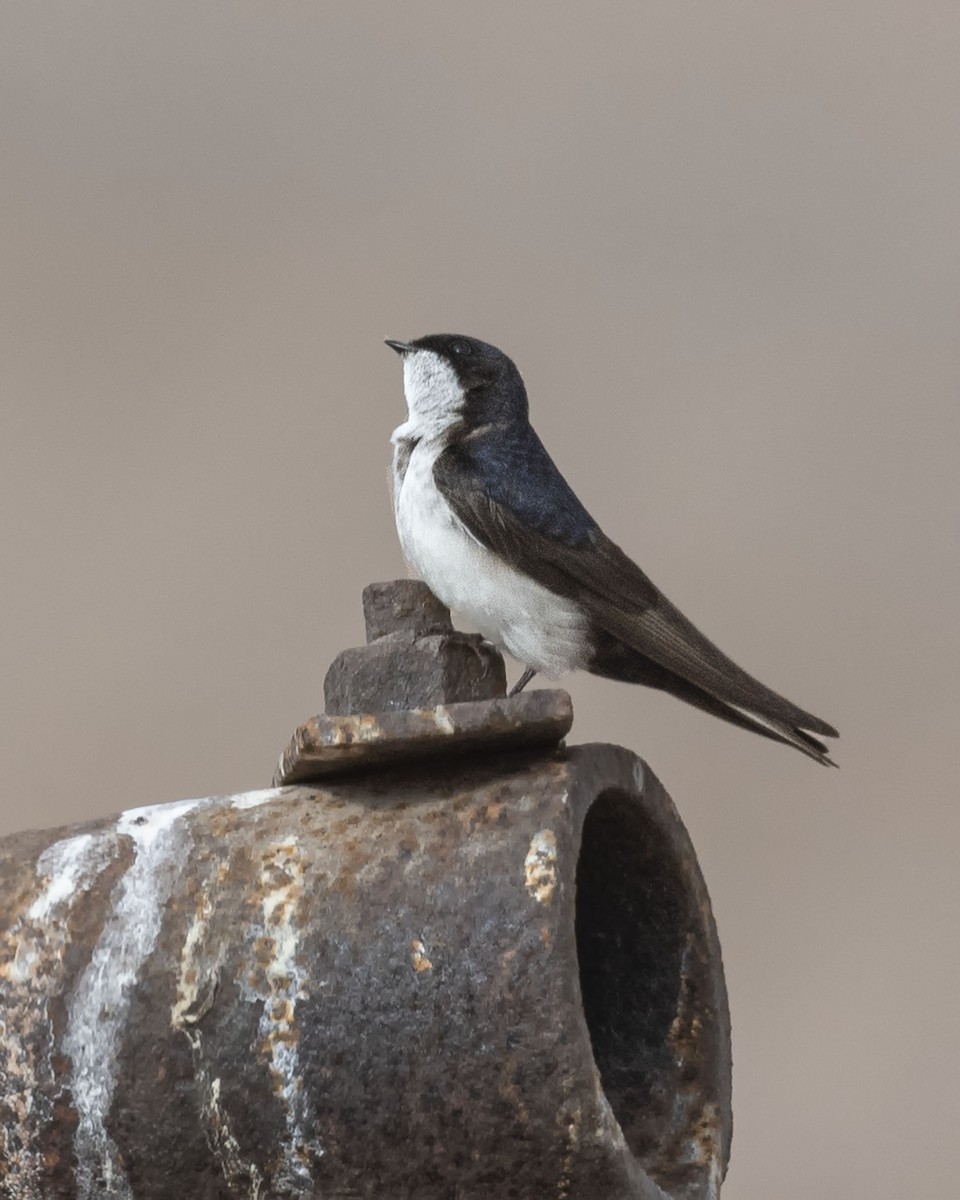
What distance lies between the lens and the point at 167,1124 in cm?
125

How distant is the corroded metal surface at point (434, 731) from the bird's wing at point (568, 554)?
0.49m

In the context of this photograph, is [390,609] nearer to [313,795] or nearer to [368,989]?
[313,795]

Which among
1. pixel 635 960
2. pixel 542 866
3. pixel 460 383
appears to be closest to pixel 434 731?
pixel 542 866

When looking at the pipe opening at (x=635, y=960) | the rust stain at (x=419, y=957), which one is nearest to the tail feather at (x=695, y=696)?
the pipe opening at (x=635, y=960)

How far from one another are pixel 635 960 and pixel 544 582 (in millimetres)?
480

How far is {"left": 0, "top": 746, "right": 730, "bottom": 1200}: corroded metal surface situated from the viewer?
1.21 metres

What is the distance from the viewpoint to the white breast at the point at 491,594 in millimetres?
1841

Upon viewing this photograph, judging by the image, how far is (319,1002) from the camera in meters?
1.25

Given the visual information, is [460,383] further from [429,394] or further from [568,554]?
[568,554]

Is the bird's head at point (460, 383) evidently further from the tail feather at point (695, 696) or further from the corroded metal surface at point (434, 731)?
the corroded metal surface at point (434, 731)

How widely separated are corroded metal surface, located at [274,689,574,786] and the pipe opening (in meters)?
0.14

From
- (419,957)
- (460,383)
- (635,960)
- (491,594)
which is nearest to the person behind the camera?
(419,957)

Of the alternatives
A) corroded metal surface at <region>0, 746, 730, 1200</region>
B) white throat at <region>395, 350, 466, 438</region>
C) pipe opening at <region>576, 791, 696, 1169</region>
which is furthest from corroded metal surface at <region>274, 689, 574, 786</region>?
white throat at <region>395, 350, 466, 438</region>

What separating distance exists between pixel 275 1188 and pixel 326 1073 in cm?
10
